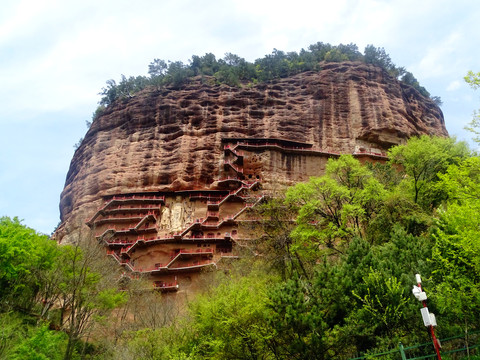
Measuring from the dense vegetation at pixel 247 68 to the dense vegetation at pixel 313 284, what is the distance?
2267cm

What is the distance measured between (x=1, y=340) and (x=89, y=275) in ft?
22.1

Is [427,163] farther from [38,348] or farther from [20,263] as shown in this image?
[20,263]

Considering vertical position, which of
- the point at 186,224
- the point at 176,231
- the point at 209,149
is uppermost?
the point at 209,149

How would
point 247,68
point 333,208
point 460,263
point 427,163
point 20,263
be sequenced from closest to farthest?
point 460,263, point 20,263, point 333,208, point 427,163, point 247,68

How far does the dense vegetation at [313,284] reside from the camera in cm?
1248

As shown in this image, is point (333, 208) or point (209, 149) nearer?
point (333, 208)

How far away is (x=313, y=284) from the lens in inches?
563

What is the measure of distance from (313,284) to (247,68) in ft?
122

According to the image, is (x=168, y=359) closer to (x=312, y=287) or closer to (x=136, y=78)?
→ (x=312, y=287)

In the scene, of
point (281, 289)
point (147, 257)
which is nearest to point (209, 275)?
point (147, 257)

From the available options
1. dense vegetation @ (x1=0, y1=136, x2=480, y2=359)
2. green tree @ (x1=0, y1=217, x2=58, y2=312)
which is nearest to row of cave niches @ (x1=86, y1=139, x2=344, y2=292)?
dense vegetation @ (x1=0, y1=136, x2=480, y2=359)

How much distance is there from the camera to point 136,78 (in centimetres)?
4991

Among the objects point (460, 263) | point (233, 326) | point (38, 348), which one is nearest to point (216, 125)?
point (38, 348)

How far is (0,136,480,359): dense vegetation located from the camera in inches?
491
